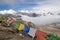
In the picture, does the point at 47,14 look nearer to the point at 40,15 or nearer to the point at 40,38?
the point at 40,15

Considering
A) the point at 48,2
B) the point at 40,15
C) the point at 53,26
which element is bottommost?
the point at 53,26

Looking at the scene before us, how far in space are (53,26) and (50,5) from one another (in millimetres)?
522

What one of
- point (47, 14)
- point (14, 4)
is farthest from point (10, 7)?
point (47, 14)

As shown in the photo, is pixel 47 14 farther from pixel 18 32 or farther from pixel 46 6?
pixel 18 32

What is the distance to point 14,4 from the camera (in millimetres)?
4480

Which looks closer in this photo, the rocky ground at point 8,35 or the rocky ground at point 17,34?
the rocky ground at point 17,34

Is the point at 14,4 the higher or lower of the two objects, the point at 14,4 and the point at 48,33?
the higher

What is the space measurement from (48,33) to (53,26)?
0.21 m

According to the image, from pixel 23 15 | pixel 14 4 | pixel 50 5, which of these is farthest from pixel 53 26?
pixel 14 4

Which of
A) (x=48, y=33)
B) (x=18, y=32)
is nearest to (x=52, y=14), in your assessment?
(x=48, y=33)

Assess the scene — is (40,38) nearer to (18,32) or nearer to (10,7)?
(18,32)

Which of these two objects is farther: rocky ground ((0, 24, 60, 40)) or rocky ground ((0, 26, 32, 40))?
rocky ground ((0, 26, 32, 40))

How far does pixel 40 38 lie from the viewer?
14.0 feet

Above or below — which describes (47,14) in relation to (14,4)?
below
